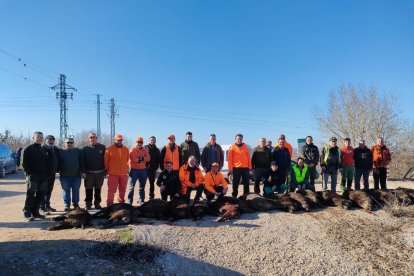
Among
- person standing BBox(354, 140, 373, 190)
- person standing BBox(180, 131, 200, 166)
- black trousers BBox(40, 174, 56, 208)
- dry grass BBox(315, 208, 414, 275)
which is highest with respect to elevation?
person standing BBox(180, 131, 200, 166)

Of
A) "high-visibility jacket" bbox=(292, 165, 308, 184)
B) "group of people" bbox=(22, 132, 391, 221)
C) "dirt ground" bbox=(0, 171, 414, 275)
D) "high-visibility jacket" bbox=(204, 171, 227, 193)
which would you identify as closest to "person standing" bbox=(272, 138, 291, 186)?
"group of people" bbox=(22, 132, 391, 221)

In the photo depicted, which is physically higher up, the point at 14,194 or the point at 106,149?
the point at 106,149

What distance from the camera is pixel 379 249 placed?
665cm

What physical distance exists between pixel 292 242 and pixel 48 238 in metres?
4.81

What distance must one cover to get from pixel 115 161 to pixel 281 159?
4.82 metres

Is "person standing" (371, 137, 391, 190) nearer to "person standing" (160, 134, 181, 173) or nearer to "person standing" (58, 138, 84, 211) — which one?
"person standing" (160, 134, 181, 173)

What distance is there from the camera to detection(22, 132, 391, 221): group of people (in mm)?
7684

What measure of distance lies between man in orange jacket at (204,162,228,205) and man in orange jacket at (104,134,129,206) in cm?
219

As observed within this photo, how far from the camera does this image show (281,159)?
9.66m

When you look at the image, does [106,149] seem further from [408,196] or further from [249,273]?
[408,196]

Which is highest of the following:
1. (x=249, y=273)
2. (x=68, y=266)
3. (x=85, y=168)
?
(x=85, y=168)

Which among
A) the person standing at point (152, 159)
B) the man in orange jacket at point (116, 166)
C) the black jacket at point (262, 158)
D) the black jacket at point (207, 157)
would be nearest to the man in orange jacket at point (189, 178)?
the black jacket at point (207, 157)

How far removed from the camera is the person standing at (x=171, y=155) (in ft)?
30.2

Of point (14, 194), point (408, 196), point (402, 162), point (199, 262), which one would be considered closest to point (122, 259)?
point (199, 262)
